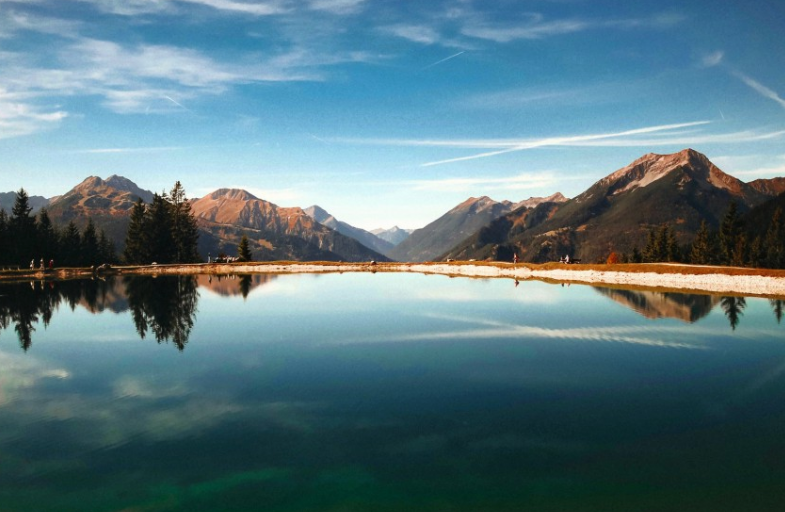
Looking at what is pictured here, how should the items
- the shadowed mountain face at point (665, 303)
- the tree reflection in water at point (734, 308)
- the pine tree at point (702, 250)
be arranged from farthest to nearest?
the pine tree at point (702, 250) < the shadowed mountain face at point (665, 303) < the tree reflection in water at point (734, 308)

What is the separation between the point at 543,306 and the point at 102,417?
122 feet

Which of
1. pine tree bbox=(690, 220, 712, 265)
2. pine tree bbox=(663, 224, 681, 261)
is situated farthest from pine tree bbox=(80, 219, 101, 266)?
pine tree bbox=(690, 220, 712, 265)

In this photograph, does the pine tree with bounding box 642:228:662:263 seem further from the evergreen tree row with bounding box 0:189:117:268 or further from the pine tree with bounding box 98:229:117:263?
the evergreen tree row with bounding box 0:189:117:268

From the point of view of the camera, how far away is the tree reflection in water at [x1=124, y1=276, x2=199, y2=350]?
3234cm

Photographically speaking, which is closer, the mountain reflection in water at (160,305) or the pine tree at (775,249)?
the mountain reflection in water at (160,305)

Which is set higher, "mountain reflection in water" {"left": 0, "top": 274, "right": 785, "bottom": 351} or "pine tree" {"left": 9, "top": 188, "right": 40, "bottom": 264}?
"pine tree" {"left": 9, "top": 188, "right": 40, "bottom": 264}

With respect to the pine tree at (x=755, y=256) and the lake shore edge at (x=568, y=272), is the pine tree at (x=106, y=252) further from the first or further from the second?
the pine tree at (x=755, y=256)

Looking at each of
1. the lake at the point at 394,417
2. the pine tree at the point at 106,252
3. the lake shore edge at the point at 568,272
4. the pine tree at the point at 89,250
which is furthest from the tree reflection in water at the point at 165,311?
the pine tree at the point at 106,252

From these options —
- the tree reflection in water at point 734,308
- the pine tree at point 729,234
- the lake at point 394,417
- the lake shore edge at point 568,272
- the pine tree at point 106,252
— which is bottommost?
the lake at point 394,417

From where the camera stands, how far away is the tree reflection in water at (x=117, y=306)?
1328 inches

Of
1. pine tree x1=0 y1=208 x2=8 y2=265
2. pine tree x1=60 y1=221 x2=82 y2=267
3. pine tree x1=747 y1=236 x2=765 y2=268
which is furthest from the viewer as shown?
pine tree x1=747 y1=236 x2=765 y2=268

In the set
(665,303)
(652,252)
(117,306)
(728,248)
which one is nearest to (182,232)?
(117,306)

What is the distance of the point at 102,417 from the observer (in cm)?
1669

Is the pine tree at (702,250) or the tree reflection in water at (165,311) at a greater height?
the pine tree at (702,250)
